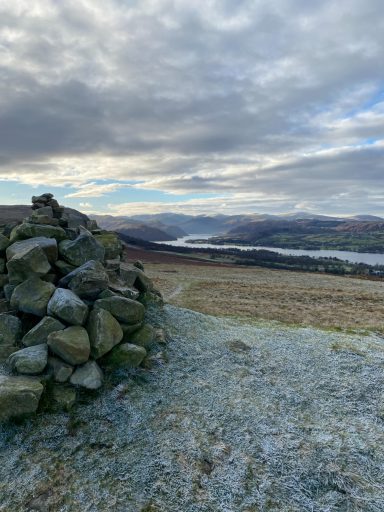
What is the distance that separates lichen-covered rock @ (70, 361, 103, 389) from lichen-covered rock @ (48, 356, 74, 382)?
0.31 m

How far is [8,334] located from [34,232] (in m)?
7.21

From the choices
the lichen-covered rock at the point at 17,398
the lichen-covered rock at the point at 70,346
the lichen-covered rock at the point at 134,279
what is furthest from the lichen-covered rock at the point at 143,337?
the lichen-covered rock at the point at 17,398

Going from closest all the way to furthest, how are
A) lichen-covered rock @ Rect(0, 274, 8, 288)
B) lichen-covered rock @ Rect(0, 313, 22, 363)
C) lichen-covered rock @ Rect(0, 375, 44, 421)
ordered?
lichen-covered rock @ Rect(0, 375, 44, 421) < lichen-covered rock @ Rect(0, 313, 22, 363) < lichen-covered rock @ Rect(0, 274, 8, 288)

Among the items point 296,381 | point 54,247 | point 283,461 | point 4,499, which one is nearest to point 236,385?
point 296,381

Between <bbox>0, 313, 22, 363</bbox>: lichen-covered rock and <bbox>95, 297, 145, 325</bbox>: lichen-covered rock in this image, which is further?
<bbox>95, 297, 145, 325</bbox>: lichen-covered rock

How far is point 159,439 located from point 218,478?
9.11 feet

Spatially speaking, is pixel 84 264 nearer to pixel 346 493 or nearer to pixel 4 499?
pixel 4 499

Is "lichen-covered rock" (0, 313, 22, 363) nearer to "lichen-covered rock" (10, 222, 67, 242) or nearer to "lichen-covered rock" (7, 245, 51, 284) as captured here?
"lichen-covered rock" (7, 245, 51, 284)

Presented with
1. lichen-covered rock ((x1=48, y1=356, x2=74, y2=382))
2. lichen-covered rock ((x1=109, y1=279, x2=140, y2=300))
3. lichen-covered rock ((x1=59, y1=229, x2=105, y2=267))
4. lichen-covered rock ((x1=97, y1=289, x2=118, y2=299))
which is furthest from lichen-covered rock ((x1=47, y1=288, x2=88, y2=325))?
lichen-covered rock ((x1=59, y1=229, x2=105, y2=267))

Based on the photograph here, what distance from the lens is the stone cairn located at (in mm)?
14594

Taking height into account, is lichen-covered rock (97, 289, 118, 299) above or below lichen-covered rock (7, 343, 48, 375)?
above

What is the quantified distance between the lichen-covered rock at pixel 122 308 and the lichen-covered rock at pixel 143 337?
2.16 ft

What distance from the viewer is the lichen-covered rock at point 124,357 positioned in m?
16.6

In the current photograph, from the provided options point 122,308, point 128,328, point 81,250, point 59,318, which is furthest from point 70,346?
point 81,250
